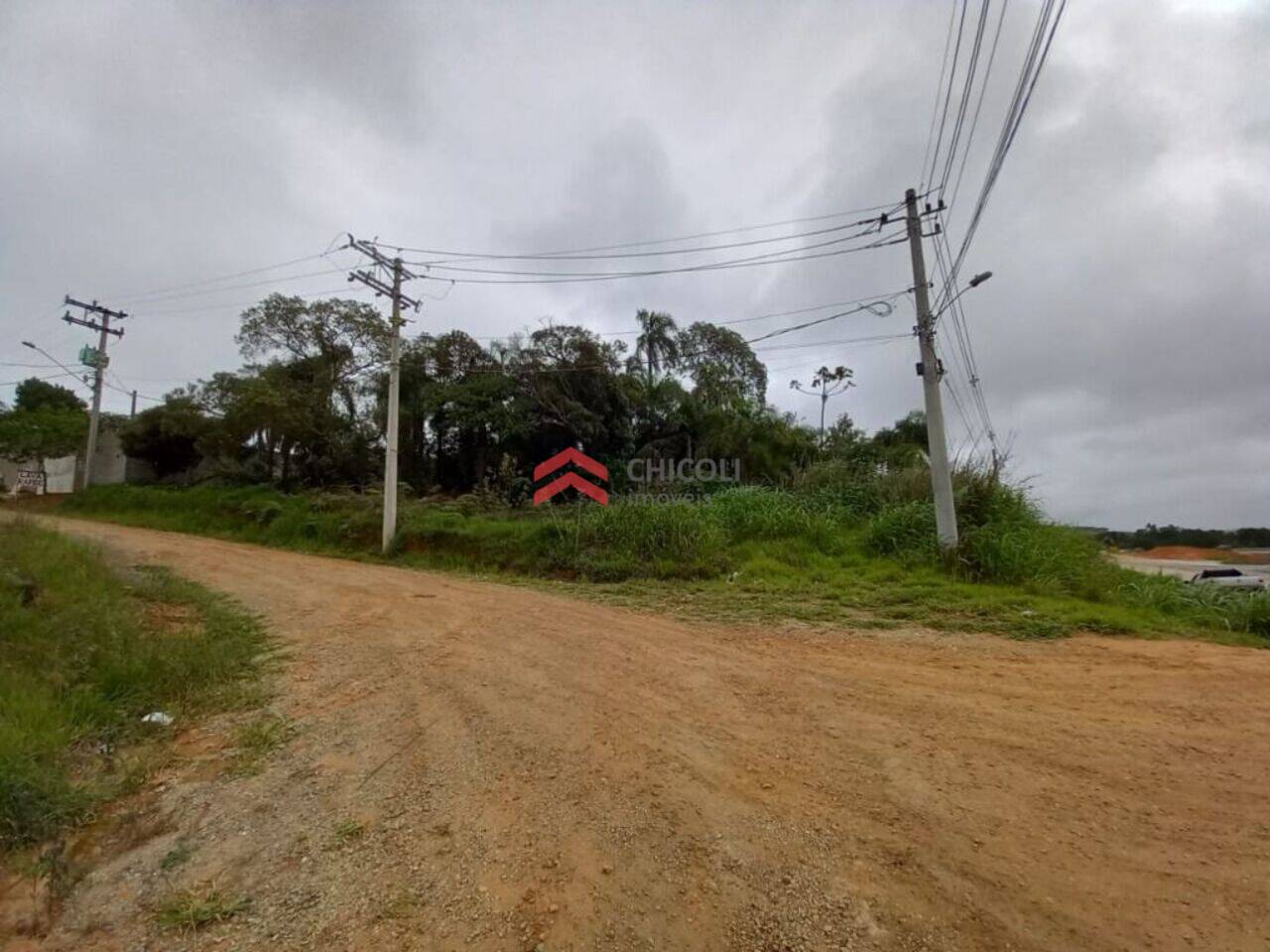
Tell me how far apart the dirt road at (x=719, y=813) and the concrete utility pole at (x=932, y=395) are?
4436mm

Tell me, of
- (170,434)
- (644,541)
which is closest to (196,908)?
(644,541)

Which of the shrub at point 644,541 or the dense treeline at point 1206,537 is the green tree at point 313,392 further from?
the dense treeline at point 1206,537

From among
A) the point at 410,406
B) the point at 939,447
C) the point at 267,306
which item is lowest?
the point at 939,447

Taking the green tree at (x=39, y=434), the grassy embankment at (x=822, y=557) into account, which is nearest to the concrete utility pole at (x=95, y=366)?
the green tree at (x=39, y=434)

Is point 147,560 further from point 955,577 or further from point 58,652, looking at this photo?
point 955,577

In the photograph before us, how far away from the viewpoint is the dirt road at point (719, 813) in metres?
1.97

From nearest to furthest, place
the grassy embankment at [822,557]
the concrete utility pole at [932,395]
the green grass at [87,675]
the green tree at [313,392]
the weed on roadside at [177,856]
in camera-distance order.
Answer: the weed on roadside at [177,856] → the green grass at [87,675] → the grassy embankment at [822,557] → the concrete utility pole at [932,395] → the green tree at [313,392]

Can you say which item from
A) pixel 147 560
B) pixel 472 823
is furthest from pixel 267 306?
pixel 472 823

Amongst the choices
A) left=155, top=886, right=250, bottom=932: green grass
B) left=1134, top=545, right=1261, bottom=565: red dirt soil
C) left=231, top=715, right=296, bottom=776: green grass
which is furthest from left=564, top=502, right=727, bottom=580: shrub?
left=1134, top=545, right=1261, bottom=565: red dirt soil

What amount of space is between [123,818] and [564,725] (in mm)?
2011

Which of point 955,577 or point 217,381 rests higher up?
point 217,381

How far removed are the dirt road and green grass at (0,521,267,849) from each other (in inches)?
13.0

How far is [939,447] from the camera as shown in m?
9.16

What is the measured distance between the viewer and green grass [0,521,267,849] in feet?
8.91
